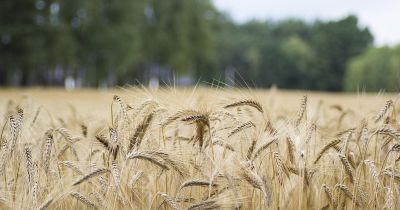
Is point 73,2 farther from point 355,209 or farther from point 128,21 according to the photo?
point 355,209

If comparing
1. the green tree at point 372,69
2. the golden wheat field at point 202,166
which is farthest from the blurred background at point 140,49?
the golden wheat field at point 202,166

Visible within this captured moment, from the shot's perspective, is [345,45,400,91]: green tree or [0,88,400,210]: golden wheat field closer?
[0,88,400,210]: golden wheat field

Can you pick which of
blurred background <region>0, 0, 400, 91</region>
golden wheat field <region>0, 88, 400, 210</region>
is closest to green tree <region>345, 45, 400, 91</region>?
blurred background <region>0, 0, 400, 91</region>

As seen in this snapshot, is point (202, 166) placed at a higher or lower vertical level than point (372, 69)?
lower

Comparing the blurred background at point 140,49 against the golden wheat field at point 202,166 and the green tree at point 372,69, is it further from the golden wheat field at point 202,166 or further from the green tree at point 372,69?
the golden wheat field at point 202,166

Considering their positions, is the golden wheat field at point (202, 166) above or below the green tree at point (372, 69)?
below

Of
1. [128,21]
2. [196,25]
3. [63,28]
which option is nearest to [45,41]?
[63,28]

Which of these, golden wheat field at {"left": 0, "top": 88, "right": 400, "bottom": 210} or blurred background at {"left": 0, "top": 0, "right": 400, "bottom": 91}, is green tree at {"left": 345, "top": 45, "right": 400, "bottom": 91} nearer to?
blurred background at {"left": 0, "top": 0, "right": 400, "bottom": 91}

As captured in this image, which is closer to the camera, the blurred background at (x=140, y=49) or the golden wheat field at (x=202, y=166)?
the golden wheat field at (x=202, y=166)

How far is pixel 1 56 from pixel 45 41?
7.82 ft

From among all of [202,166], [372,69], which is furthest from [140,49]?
[202,166]

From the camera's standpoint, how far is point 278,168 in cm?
227

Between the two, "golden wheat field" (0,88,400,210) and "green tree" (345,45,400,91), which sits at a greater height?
"green tree" (345,45,400,91)

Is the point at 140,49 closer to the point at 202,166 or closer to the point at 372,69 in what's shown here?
the point at 372,69
